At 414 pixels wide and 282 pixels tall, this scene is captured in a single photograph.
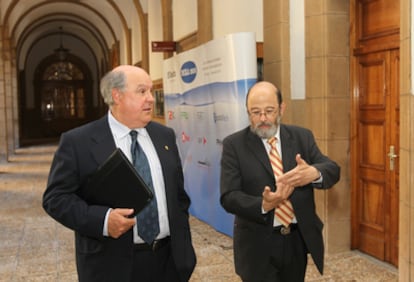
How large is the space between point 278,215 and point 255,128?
0.45 meters

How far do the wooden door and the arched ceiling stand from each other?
30.8 ft

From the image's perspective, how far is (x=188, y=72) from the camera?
286 inches

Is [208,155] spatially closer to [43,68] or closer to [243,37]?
[243,37]

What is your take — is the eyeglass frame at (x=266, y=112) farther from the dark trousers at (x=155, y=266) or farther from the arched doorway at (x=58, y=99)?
the arched doorway at (x=58, y=99)

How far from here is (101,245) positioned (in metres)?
2.39

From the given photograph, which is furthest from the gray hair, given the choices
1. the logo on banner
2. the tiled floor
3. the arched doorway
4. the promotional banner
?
the arched doorway

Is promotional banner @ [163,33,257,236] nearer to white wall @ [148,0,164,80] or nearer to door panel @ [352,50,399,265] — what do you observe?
door panel @ [352,50,399,265]

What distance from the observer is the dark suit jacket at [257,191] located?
264 centimetres

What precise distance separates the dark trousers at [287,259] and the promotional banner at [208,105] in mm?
3012

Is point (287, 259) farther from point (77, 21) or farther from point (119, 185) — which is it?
point (77, 21)

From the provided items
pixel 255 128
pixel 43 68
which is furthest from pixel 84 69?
pixel 255 128

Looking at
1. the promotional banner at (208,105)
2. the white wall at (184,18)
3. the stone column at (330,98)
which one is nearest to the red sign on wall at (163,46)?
the white wall at (184,18)

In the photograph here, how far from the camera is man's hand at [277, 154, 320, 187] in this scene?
244cm

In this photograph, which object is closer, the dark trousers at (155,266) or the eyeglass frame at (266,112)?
the dark trousers at (155,266)
